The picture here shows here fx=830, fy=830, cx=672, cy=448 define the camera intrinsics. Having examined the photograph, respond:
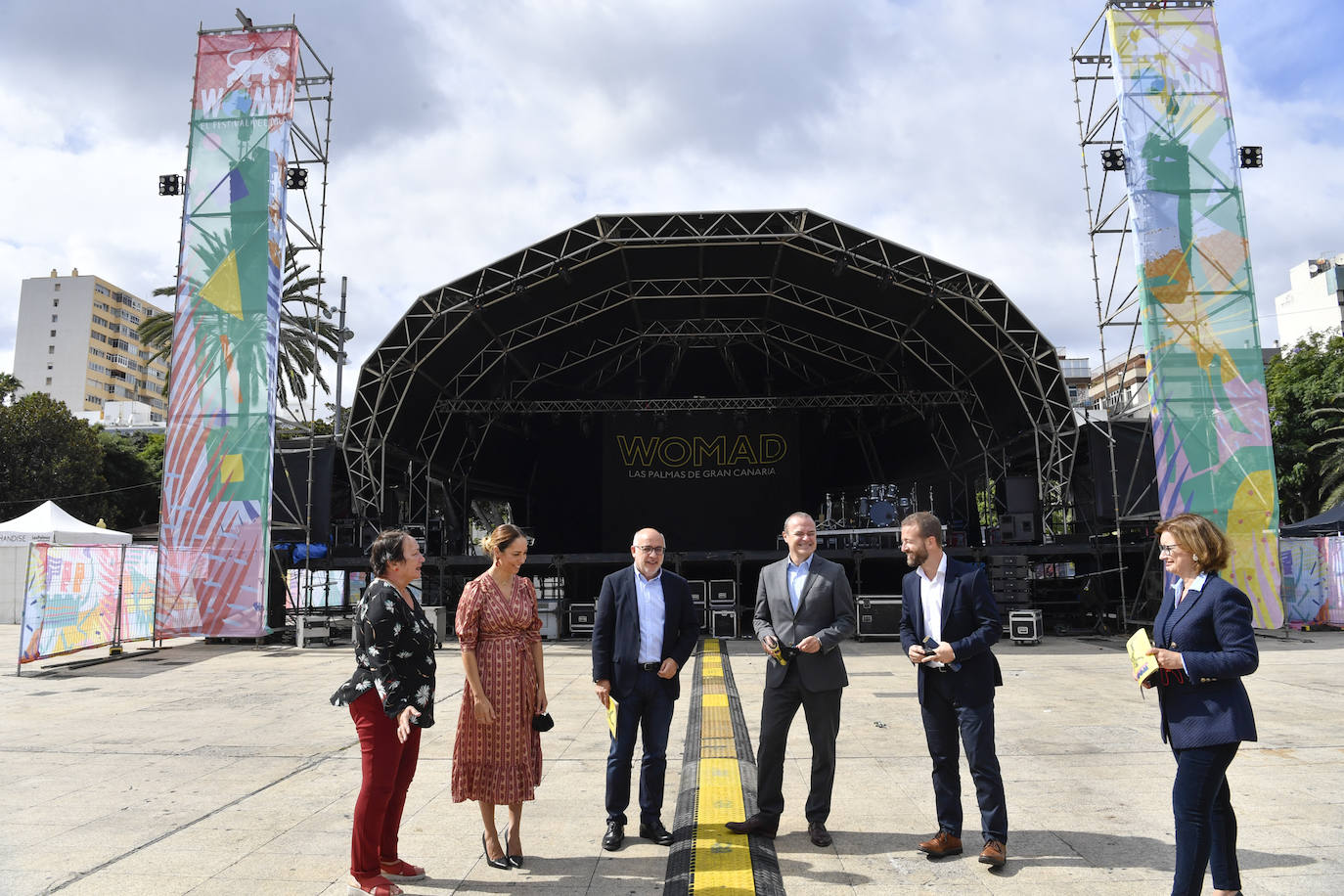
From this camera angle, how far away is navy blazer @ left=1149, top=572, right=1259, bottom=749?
277cm

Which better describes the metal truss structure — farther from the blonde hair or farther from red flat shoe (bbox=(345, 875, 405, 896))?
red flat shoe (bbox=(345, 875, 405, 896))

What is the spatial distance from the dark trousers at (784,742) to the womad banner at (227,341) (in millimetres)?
12574

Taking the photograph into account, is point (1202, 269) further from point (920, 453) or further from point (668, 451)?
point (668, 451)

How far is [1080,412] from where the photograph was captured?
16828 millimetres

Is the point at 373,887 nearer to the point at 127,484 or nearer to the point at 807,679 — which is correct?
the point at 807,679

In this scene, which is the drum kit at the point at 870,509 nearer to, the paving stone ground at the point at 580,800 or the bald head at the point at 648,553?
the paving stone ground at the point at 580,800

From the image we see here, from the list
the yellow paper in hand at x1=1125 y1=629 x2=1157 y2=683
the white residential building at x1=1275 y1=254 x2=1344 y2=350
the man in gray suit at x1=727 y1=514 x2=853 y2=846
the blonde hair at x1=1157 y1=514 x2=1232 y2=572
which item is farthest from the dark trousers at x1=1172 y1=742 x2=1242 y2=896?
the white residential building at x1=1275 y1=254 x2=1344 y2=350

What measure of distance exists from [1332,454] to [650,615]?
31.0 metres

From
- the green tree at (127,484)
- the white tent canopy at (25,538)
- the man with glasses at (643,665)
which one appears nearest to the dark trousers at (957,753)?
→ the man with glasses at (643,665)

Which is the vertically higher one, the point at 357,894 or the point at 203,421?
the point at 203,421

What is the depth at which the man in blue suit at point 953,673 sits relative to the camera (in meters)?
3.59

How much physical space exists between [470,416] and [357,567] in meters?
5.86

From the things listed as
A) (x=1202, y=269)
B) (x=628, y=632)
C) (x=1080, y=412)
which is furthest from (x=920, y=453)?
(x=628, y=632)

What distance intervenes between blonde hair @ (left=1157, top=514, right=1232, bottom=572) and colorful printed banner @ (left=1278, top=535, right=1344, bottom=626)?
15.9 metres
